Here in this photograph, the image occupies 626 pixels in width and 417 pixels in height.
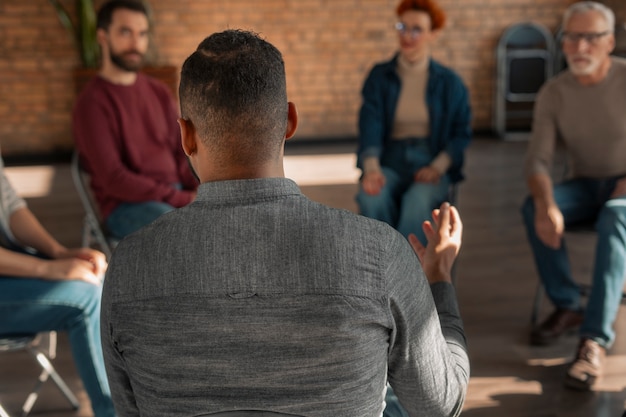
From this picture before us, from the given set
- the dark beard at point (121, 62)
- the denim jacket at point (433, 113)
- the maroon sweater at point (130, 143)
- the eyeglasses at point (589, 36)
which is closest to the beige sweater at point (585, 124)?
the eyeglasses at point (589, 36)

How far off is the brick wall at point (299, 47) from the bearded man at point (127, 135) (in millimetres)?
4351

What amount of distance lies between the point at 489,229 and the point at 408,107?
1.65 m

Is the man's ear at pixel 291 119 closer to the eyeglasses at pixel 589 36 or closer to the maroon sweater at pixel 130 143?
the maroon sweater at pixel 130 143

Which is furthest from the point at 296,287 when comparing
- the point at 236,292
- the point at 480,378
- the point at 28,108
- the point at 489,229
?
the point at 28,108

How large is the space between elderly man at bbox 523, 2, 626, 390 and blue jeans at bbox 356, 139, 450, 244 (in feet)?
1.42

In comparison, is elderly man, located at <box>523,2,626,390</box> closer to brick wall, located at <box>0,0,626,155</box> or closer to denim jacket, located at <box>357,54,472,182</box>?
denim jacket, located at <box>357,54,472,182</box>

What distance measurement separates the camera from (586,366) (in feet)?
8.82

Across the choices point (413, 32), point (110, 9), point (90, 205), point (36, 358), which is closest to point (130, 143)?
point (90, 205)

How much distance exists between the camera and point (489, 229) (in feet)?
15.5

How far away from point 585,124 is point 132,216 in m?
1.99

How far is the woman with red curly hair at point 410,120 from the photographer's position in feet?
10.6

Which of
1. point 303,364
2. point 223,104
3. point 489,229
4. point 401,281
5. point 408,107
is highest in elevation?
point 223,104

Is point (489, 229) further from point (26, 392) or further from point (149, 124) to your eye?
point (26, 392)

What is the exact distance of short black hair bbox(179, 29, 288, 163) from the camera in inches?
44.1
